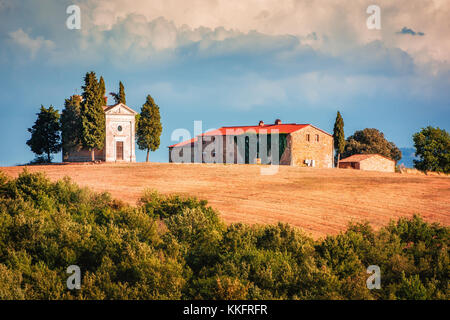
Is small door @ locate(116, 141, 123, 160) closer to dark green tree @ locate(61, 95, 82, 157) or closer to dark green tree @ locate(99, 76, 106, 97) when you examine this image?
dark green tree @ locate(61, 95, 82, 157)

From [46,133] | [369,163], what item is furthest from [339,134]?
[46,133]

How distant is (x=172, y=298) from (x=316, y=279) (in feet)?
16.2

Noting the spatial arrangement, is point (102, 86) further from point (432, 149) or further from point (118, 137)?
point (432, 149)

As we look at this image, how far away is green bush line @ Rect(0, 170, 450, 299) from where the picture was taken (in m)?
14.4

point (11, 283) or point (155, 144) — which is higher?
point (155, 144)

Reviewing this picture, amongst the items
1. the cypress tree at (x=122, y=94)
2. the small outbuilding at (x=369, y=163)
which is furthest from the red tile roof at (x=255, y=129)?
the cypress tree at (x=122, y=94)

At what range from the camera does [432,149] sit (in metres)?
65.1

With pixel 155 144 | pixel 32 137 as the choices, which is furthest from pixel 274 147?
pixel 32 137

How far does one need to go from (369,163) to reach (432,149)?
30.9 ft

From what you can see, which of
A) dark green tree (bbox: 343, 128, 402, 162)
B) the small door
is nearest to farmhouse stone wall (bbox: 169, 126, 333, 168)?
the small door

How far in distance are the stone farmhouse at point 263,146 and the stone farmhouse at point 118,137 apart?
35.6ft

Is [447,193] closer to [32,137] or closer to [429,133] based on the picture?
[429,133]
